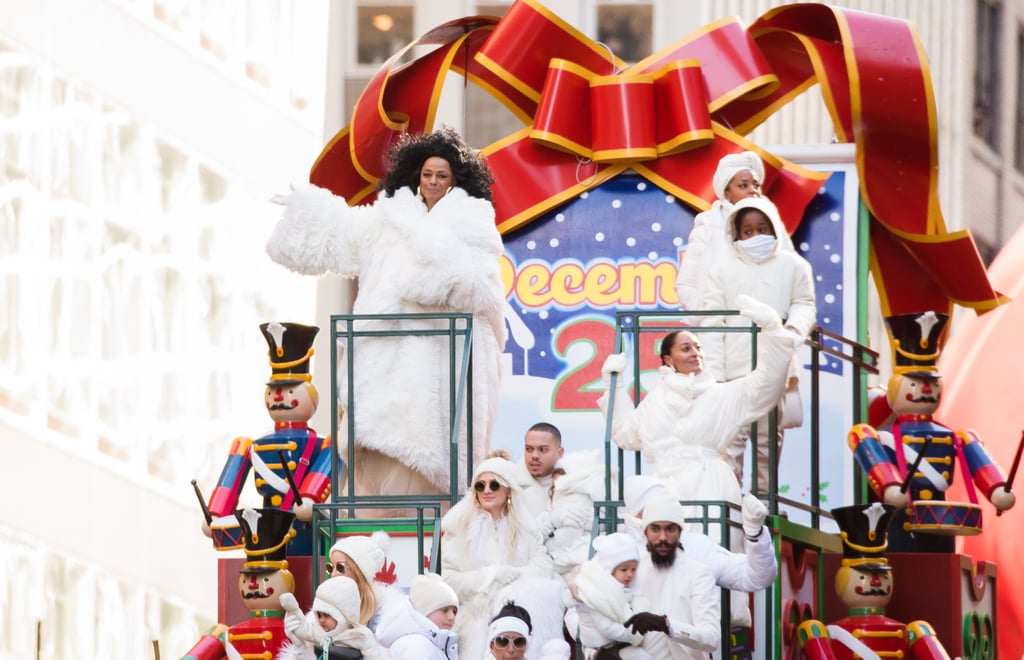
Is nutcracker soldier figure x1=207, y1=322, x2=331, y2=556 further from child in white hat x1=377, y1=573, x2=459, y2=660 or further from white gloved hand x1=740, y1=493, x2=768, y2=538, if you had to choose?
white gloved hand x1=740, y1=493, x2=768, y2=538

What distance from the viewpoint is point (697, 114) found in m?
14.3

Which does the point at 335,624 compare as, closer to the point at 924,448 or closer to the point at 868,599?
the point at 868,599

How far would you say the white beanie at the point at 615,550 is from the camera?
382 inches

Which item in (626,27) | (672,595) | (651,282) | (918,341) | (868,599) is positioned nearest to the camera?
(672,595)

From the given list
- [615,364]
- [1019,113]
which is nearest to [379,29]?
[1019,113]

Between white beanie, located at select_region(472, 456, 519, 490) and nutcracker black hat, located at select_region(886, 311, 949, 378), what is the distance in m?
2.42

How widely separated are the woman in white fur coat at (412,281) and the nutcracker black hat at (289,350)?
22 centimetres

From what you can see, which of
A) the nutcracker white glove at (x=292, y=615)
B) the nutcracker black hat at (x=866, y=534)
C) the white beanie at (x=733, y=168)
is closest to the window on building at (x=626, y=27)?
the white beanie at (x=733, y=168)

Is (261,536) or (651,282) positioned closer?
(261,536)

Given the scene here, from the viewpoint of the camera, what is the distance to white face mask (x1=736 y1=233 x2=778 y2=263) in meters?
11.8

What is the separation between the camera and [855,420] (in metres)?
12.7

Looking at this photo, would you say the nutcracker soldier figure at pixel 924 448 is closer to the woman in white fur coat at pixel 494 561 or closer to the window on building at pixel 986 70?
the woman in white fur coat at pixel 494 561

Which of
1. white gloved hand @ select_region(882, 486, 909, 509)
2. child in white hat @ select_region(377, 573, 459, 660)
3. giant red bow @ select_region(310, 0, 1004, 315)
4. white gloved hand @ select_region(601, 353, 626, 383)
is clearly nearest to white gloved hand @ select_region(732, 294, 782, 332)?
white gloved hand @ select_region(601, 353, 626, 383)

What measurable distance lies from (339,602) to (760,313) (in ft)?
7.42
